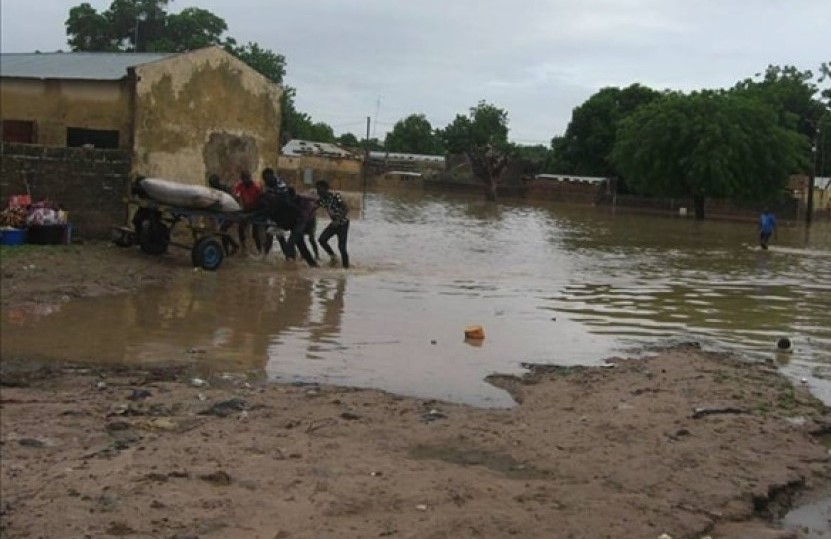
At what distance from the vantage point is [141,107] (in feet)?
54.0

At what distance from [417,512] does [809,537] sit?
2.06 meters

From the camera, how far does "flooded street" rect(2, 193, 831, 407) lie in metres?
8.59

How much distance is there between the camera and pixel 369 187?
72625mm

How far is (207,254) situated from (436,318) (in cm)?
497

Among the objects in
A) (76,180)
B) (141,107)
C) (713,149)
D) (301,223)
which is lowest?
(301,223)

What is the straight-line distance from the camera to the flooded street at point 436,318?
8594 millimetres

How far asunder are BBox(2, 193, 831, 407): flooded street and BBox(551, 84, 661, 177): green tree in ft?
166

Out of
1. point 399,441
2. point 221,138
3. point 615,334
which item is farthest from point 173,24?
point 399,441

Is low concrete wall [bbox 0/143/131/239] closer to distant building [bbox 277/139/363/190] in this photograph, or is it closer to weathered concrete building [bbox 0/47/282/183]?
weathered concrete building [bbox 0/47/282/183]

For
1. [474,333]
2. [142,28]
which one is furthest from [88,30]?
[474,333]

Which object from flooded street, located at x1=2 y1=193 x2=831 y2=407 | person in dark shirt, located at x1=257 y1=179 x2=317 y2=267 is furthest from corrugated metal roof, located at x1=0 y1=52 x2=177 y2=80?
flooded street, located at x1=2 y1=193 x2=831 y2=407

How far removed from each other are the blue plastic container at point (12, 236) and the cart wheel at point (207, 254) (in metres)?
2.59

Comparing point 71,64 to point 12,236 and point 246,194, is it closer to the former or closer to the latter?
point 246,194

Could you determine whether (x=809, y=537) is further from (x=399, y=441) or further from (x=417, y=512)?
(x=399, y=441)
